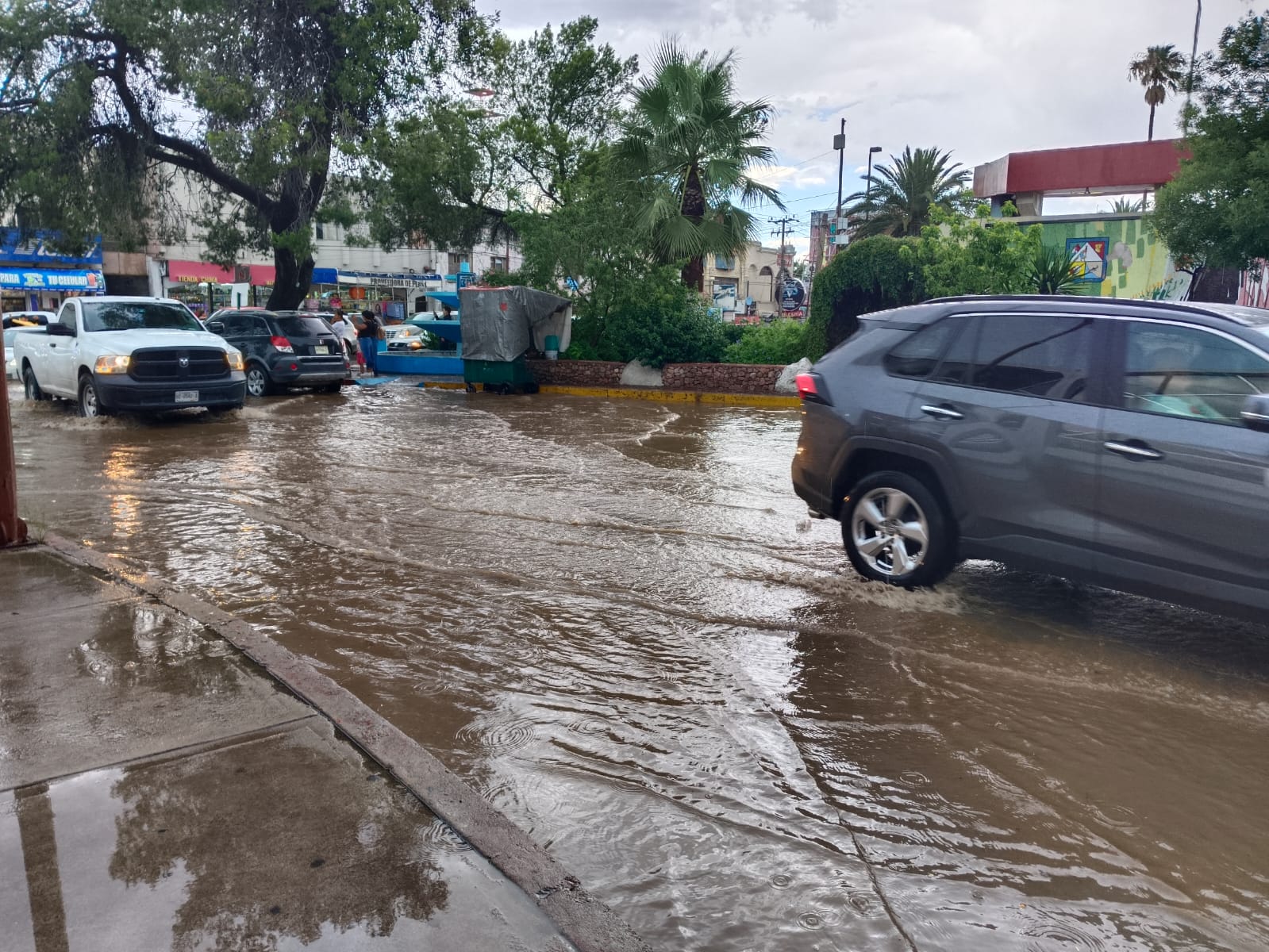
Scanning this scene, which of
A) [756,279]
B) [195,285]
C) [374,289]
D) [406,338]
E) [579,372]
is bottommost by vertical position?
[579,372]

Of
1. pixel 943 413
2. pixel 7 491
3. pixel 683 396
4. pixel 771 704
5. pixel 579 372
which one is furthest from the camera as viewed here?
pixel 579 372

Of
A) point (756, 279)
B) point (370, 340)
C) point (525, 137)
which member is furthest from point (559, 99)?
point (756, 279)

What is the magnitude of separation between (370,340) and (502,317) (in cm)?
601

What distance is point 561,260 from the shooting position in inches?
852

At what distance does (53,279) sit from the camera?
45.8 m

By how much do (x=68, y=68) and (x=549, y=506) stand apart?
18.2 m

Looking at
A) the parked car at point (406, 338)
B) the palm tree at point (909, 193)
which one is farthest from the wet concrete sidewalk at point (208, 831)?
the palm tree at point (909, 193)

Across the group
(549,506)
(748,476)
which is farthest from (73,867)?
(748,476)

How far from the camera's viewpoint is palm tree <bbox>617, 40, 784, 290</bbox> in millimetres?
22281

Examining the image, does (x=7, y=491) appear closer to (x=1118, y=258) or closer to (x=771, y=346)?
(x=771, y=346)

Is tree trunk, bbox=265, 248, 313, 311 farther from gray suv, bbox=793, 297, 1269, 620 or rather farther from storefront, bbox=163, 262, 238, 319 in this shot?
storefront, bbox=163, 262, 238, 319

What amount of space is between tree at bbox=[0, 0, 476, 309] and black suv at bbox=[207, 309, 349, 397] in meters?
3.41

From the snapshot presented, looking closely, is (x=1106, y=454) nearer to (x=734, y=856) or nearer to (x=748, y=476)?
(x=734, y=856)

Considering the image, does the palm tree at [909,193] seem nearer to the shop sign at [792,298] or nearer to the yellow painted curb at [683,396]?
the shop sign at [792,298]
